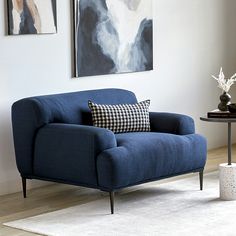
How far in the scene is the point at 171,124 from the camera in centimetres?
585

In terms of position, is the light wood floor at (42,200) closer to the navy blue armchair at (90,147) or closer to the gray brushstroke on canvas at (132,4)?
the navy blue armchair at (90,147)

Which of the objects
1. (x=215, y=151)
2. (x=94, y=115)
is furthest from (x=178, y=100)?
(x=94, y=115)

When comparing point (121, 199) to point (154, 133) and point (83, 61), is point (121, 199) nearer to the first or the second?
point (154, 133)

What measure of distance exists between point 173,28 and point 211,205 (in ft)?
7.72

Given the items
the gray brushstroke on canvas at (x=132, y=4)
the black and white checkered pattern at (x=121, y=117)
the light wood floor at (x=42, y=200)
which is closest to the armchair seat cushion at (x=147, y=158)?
the black and white checkered pattern at (x=121, y=117)

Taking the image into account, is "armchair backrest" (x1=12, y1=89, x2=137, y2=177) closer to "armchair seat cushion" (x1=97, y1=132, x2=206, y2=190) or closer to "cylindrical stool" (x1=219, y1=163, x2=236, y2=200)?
"armchair seat cushion" (x1=97, y1=132, x2=206, y2=190)

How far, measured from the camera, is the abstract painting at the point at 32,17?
565cm

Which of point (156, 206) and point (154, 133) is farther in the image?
point (154, 133)

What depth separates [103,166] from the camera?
5.07m

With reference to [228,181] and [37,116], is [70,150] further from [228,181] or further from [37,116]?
[228,181]

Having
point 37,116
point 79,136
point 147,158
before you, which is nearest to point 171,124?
point 147,158

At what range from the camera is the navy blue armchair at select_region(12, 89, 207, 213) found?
5.12m

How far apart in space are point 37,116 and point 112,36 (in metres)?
1.33

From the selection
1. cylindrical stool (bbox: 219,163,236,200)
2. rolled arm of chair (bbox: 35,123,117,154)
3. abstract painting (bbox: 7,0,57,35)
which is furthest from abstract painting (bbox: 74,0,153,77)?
cylindrical stool (bbox: 219,163,236,200)
